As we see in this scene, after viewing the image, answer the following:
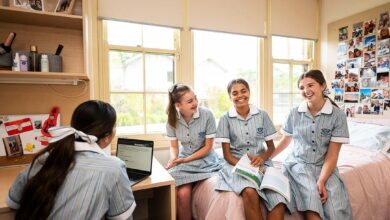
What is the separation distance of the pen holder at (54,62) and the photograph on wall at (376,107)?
2956mm

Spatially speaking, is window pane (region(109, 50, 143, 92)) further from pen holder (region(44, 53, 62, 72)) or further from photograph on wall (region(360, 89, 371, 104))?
photograph on wall (region(360, 89, 371, 104))

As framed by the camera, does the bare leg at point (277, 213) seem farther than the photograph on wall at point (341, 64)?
No

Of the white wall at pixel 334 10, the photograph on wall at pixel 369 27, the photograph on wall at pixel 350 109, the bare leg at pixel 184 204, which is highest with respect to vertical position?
the white wall at pixel 334 10

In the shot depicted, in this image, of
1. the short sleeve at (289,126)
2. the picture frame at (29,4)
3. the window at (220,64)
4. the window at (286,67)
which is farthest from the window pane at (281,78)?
the picture frame at (29,4)

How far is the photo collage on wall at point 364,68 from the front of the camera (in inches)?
94.2

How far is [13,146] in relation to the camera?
63.9 inches

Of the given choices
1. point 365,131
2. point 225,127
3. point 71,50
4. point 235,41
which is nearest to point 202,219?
point 225,127

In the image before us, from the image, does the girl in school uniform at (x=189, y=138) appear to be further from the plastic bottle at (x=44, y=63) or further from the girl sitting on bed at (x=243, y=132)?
the plastic bottle at (x=44, y=63)

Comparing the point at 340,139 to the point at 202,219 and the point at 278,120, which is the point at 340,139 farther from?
the point at 278,120

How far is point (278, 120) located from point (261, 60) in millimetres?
797

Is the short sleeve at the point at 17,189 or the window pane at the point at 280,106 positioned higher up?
the window pane at the point at 280,106

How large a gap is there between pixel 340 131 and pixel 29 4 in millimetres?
2123

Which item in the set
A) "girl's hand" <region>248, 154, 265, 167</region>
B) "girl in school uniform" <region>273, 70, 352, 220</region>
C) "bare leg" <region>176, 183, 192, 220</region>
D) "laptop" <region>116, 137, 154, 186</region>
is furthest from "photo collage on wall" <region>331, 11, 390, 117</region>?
"laptop" <region>116, 137, 154, 186</region>

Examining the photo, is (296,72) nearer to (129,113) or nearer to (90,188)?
(129,113)
